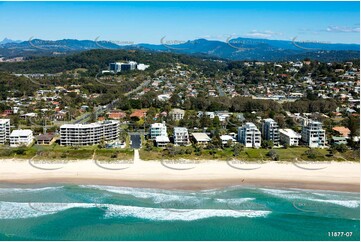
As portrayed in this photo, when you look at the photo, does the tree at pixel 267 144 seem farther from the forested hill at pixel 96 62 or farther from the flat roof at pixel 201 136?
the forested hill at pixel 96 62

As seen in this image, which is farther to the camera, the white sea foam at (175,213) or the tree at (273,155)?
the tree at (273,155)

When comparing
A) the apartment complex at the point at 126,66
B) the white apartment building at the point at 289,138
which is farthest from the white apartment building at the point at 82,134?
the apartment complex at the point at 126,66

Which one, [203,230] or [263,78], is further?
[263,78]

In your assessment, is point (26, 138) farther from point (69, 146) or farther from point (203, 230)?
point (203, 230)

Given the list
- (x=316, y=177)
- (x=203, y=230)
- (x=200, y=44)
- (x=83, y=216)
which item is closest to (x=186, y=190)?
(x=203, y=230)

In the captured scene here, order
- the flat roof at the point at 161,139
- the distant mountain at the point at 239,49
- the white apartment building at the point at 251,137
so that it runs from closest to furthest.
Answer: the flat roof at the point at 161,139, the white apartment building at the point at 251,137, the distant mountain at the point at 239,49

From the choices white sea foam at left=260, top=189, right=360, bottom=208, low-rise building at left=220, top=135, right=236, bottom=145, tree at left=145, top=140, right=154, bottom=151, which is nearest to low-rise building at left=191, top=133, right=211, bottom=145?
low-rise building at left=220, top=135, right=236, bottom=145

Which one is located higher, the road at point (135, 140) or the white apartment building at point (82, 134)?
the white apartment building at point (82, 134)

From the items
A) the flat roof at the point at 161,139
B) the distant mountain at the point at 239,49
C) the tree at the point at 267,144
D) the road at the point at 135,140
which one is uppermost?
the distant mountain at the point at 239,49

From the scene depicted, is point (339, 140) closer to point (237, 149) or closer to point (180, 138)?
point (237, 149)
